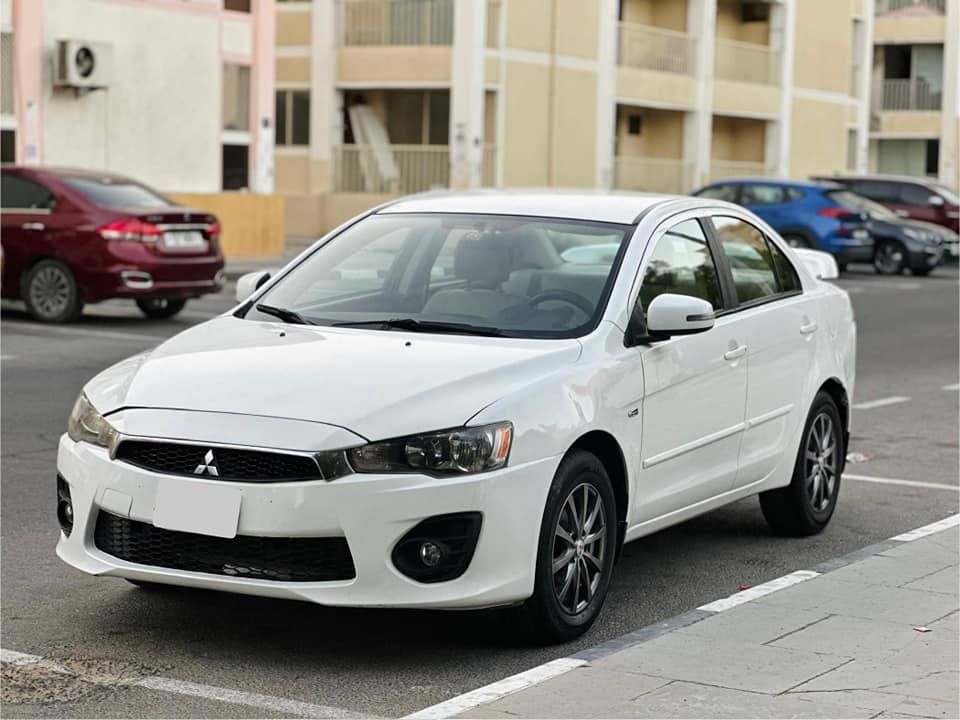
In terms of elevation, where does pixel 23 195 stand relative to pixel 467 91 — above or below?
below

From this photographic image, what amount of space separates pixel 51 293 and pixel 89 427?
12.5 m

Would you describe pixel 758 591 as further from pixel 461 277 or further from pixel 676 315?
pixel 461 277

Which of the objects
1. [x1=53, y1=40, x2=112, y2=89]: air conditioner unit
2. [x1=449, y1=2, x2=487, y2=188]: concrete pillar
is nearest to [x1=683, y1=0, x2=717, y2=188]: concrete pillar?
[x1=449, y1=2, x2=487, y2=188]: concrete pillar

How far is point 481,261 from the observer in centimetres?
700

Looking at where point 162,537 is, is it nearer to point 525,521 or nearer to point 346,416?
point 346,416

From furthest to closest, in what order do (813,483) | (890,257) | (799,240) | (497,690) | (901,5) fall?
1. (901,5)
2. (890,257)
3. (799,240)
4. (813,483)
5. (497,690)

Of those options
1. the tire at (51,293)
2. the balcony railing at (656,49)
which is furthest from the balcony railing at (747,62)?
the tire at (51,293)

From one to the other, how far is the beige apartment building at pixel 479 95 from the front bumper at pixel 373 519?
31.4 m

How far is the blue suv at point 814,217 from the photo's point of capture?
1190 inches

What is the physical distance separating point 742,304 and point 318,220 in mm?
32290

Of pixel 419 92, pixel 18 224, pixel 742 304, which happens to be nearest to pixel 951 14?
pixel 419 92

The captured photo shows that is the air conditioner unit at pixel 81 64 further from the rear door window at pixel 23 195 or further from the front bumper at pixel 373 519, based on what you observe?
the front bumper at pixel 373 519

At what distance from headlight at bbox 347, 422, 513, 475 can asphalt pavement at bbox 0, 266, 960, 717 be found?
604 millimetres

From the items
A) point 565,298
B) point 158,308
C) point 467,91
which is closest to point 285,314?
point 565,298
